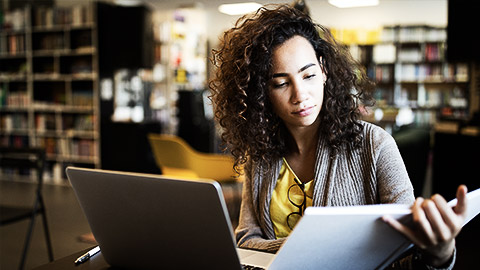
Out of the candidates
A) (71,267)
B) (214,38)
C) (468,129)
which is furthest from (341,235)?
(214,38)

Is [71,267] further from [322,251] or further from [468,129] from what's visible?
[468,129]

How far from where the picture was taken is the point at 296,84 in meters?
1.27

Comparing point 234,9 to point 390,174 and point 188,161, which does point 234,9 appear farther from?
point 390,174

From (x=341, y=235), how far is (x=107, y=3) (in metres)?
5.87

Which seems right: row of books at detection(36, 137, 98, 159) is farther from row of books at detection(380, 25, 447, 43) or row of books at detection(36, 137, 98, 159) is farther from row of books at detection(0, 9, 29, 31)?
row of books at detection(380, 25, 447, 43)

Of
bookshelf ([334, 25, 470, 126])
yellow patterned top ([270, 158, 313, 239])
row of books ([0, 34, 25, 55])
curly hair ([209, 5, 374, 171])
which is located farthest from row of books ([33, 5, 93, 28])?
yellow patterned top ([270, 158, 313, 239])

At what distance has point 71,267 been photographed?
1121mm

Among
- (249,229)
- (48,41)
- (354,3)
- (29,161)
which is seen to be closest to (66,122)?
(48,41)

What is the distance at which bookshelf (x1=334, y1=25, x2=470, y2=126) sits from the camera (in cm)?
843

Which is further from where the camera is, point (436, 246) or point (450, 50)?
point (450, 50)

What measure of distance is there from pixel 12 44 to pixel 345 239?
7060 millimetres

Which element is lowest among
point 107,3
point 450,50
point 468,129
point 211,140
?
point 211,140

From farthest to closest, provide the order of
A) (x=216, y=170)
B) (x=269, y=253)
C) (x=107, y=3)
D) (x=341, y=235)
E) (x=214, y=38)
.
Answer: (x=214, y=38) → (x=107, y=3) → (x=216, y=170) → (x=269, y=253) → (x=341, y=235)

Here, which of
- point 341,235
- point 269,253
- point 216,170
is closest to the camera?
point 341,235
